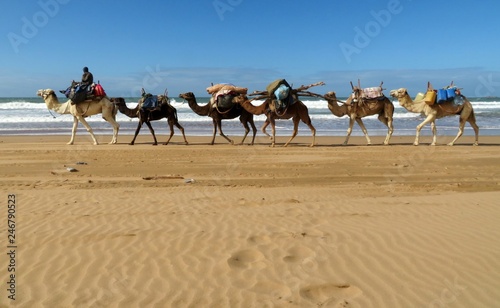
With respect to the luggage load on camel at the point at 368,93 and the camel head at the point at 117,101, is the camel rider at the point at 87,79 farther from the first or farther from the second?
the luggage load on camel at the point at 368,93

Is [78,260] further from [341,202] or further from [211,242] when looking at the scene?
[341,202]

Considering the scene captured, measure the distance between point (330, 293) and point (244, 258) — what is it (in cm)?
112

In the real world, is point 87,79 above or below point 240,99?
above

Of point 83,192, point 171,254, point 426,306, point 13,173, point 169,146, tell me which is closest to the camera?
point 426,306

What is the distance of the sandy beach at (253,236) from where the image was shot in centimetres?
409

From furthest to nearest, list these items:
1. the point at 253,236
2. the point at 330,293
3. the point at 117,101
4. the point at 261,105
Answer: the point at 117,101
the point at 261,105
the point at 253,236
the point at 330,293

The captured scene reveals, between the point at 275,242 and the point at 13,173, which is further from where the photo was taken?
the point at 13,173

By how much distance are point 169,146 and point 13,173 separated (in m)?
6.12

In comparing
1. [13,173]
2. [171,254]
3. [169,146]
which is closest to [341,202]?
[171,254]

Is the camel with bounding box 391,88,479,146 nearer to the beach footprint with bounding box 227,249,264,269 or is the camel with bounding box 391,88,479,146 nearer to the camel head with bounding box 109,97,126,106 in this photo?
the camel head with bounding box 109,97,126,106

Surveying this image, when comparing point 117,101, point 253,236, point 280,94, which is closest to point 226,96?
point 280,94

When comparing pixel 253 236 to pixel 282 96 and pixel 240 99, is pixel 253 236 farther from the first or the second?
pixel 240 99

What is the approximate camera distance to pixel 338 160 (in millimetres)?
12391

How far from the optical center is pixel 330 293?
13.4 feet
